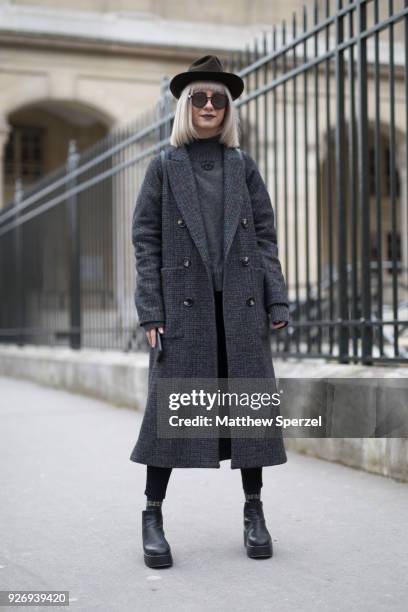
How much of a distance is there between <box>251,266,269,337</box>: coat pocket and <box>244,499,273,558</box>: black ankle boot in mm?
637

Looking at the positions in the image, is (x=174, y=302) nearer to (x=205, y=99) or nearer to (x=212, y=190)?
(x=212, y=190)

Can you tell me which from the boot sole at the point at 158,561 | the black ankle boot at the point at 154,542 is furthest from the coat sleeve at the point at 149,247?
the boot sole at the point at 158,561

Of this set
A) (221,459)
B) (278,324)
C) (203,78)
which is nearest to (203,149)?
(203,78)

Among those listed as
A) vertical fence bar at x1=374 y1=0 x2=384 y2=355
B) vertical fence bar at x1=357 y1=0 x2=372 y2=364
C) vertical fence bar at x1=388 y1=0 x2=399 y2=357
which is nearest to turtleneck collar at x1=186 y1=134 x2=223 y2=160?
vertical fence bar at x1=388 y1=0 x2=399 y2=357

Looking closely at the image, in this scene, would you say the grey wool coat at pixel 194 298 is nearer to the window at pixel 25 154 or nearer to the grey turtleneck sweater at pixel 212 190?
the grey turtleneck sweater at pixel 212 190

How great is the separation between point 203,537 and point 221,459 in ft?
1.39

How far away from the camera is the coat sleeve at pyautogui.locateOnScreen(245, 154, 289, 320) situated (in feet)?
11.0

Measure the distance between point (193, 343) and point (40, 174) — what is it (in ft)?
83.4

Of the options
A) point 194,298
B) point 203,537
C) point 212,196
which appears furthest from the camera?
point 203,537

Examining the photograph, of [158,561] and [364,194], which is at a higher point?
[364,194]

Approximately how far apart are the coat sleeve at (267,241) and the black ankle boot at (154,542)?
0.86 metres

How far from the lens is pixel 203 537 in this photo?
3551mm

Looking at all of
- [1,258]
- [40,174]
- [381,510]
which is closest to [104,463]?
[381,510]

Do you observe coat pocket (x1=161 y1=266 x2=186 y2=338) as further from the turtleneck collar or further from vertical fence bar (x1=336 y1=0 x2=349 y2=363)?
vertical fence bar (x1=336 y1=0 x2=349 y2=363)
